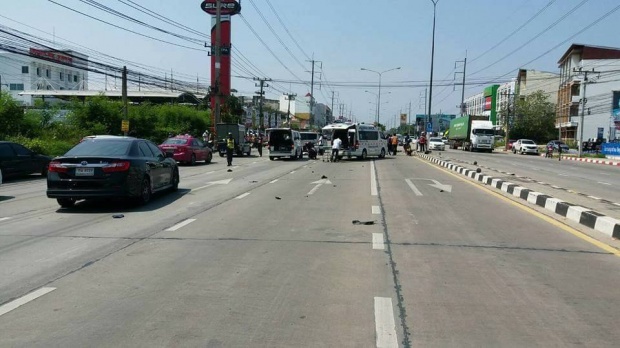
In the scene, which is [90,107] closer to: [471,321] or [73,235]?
[73,235]

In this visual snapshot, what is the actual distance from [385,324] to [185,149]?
24690 millimetres

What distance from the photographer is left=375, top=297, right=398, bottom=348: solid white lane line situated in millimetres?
4027

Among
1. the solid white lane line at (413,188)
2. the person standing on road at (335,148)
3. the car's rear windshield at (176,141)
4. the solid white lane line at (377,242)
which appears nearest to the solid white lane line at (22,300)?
the solid white lane line at (377,242)

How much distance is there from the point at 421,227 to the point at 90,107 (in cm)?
3155

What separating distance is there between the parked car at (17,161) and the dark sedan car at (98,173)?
26.9ft

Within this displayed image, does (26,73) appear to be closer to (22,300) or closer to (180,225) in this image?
(180,225)

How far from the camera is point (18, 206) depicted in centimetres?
1177

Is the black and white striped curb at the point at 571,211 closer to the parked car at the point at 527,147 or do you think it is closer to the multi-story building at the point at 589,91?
the parked car at the point at 527,147

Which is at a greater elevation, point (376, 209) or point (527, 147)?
point (527, 147)

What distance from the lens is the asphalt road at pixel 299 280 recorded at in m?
4.24

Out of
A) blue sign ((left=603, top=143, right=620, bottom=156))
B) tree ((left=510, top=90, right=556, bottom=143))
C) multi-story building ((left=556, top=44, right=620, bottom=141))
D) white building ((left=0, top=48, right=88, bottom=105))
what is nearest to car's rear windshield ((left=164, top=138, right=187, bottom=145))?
blue sign ((left=603, top=143, right=620, bottom=156))

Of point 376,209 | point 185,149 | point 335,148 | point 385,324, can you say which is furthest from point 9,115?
point 385,324

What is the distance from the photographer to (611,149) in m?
44.9

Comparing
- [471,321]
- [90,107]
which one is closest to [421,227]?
[471,321]
